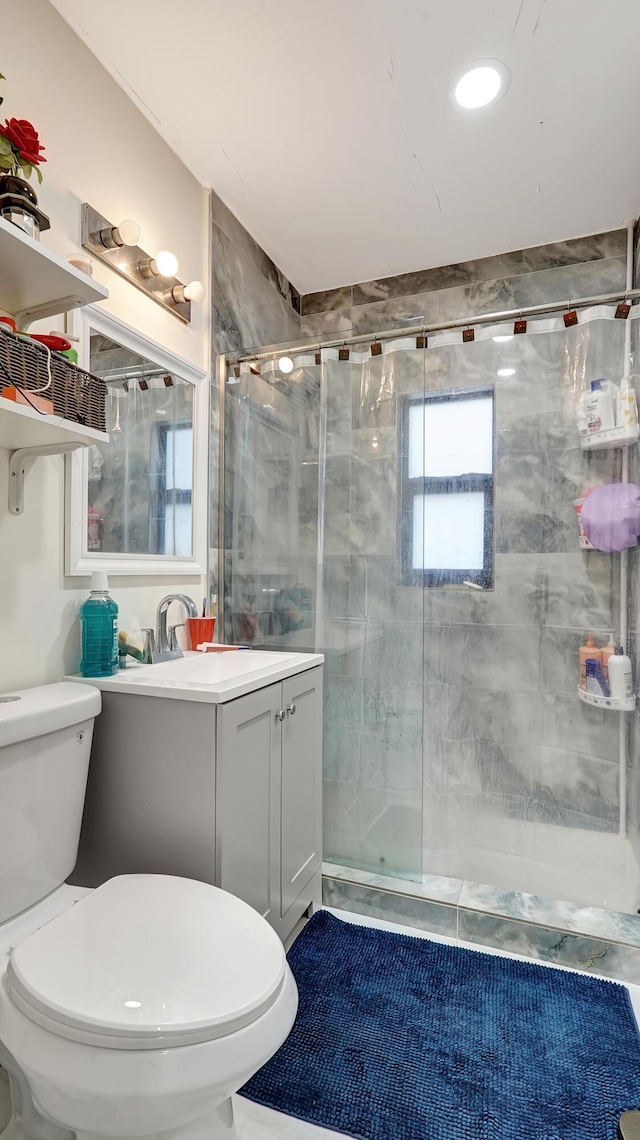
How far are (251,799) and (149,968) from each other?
50 centimetres

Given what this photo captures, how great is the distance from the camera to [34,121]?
1.36 metres

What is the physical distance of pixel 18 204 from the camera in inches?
43.2

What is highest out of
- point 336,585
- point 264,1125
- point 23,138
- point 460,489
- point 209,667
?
point 23,138

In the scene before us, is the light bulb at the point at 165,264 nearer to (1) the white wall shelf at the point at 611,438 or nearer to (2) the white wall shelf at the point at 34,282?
(2) the white wall shelf at the point at 34,282

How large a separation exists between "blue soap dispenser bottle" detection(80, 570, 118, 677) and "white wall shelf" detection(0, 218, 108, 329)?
1.96 ft

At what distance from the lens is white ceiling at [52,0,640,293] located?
1.44 meters

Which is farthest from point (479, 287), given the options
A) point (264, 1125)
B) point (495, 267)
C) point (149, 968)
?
point (264, 1125)

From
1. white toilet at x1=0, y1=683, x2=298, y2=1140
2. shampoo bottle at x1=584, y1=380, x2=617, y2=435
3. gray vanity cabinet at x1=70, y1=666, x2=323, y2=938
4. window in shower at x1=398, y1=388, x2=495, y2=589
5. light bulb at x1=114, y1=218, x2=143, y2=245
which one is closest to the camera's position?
white toilet at x1=0, y1=683, x2=298, y2=1140

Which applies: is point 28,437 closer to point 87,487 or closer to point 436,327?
point 87,487

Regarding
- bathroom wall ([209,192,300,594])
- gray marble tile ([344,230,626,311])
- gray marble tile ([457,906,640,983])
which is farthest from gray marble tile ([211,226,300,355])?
gray marble tile ([457,906,640,983])

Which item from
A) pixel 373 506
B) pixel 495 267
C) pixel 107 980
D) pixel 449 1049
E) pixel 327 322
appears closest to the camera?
pixel 107 980

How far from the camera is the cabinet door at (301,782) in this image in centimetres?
159

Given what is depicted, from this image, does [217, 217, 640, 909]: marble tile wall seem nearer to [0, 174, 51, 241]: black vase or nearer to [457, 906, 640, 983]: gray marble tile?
[457, 906, 640, 983]: gray marble tile

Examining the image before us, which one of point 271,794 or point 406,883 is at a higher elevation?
point 271,794
